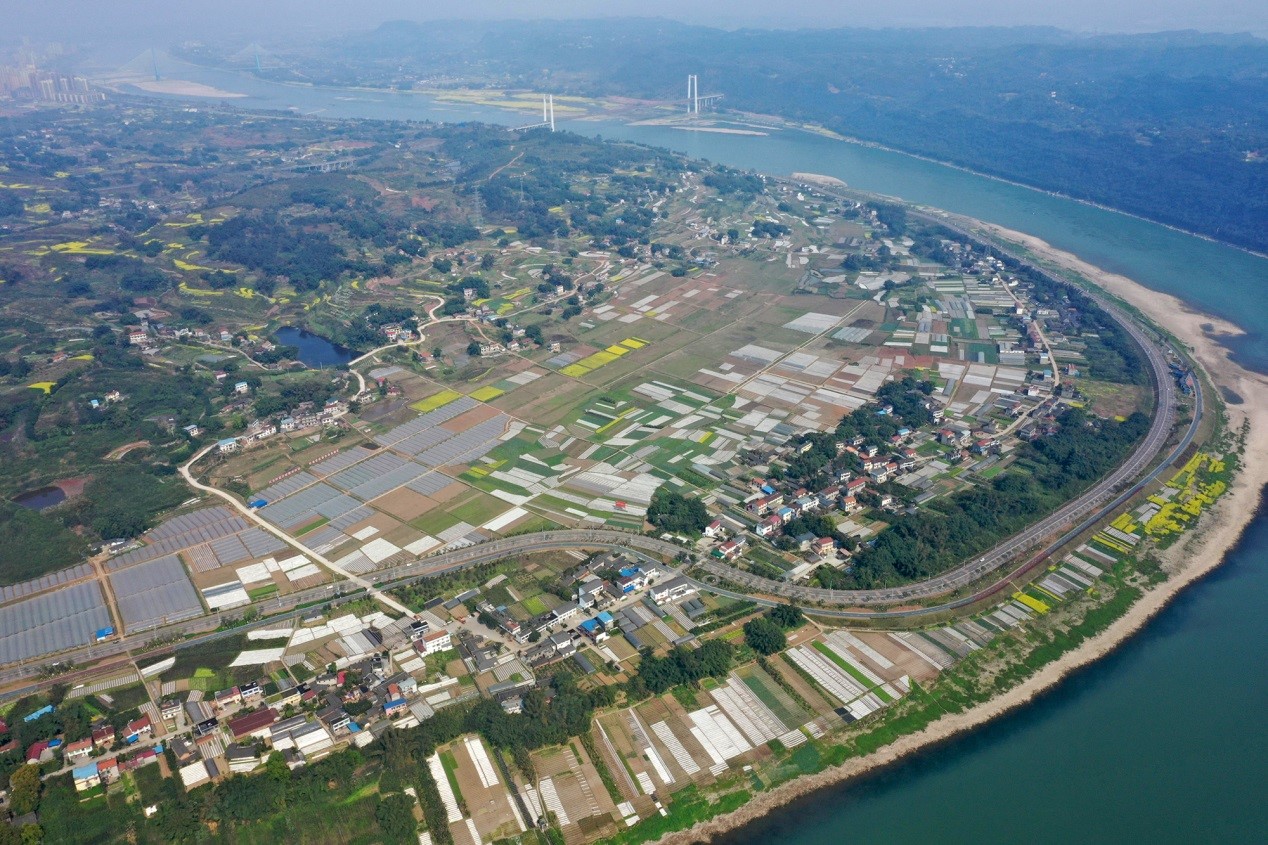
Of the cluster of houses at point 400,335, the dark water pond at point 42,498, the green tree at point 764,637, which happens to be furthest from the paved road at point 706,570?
the cluster of houses at point 400,335

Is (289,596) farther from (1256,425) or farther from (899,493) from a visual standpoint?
(1256,425)

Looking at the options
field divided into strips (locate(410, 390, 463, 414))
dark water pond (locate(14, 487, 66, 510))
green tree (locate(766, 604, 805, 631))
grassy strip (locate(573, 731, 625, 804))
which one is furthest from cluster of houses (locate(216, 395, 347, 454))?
green tree (locate(766, 604, 805, 631))

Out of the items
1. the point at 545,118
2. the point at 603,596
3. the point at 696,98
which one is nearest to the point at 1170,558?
the point at 603,596

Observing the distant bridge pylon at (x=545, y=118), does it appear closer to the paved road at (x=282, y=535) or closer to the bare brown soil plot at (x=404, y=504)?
the paved road at (x=282, y=535)

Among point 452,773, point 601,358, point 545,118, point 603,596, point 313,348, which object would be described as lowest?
point 452,773

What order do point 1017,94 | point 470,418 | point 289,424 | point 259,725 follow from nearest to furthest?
point 259,725 < point 289,424 < point 470,418 < point 1017,94

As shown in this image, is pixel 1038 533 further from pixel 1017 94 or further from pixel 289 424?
pixel 1017 94

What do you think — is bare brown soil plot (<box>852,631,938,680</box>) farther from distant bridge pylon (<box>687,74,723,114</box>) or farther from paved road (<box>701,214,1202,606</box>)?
distant bridge pylon (<box>687,74,723,114</box>)
